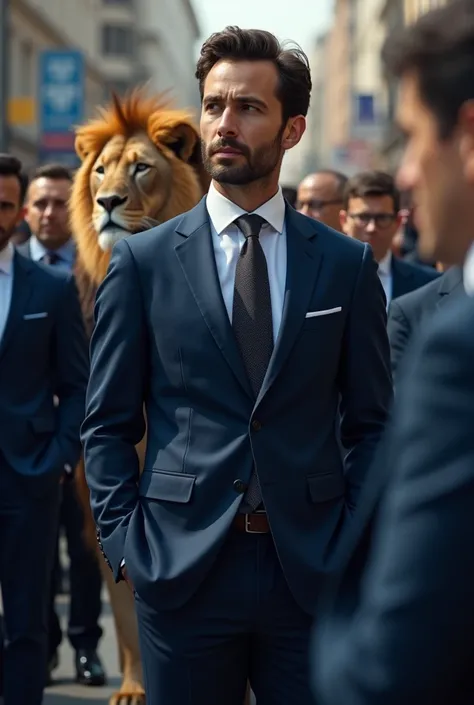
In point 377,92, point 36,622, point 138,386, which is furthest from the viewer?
point 377,92

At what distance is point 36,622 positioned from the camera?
6211 millimetres

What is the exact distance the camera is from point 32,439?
6230mm

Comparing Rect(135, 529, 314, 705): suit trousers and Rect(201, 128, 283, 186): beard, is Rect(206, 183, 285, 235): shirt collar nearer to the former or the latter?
Rect(201, 128, 283, 186): beard

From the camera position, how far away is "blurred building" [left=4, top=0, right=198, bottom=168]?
26391mm

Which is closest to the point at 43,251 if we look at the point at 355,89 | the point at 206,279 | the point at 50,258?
the point at 50,258

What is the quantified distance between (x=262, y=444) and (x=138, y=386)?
1.43ft

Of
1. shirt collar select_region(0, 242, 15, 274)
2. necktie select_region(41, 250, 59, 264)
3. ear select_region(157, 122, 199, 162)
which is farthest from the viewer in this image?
necktie select_region(41, 250, 59, 264)

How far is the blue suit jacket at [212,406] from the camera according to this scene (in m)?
3.98

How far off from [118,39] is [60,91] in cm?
7277

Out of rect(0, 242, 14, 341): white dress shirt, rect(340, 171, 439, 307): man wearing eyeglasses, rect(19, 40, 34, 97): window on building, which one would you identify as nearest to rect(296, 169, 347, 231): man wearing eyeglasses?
rect(340, 171, 439, 307): man wearing eyeglasses

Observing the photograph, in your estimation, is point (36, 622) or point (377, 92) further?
point (377, 92)

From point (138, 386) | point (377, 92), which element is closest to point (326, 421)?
point (138, 386)

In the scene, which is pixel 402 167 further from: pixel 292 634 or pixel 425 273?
pixel 425 273

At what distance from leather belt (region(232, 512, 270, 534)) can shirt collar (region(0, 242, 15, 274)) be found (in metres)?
2.68
